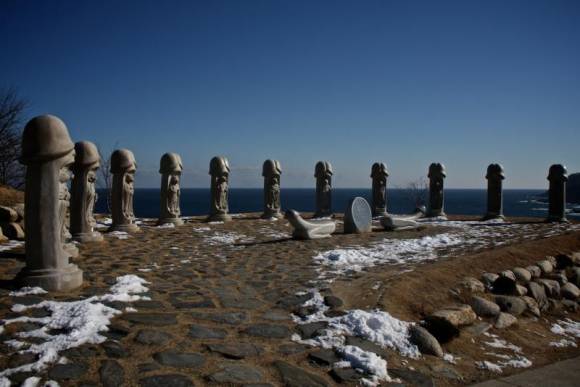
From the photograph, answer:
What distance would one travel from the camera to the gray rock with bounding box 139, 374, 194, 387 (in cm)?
327

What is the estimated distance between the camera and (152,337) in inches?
160

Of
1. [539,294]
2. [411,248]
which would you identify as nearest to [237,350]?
[539,294]

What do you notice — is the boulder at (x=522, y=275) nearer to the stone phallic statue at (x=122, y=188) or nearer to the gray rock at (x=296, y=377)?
the gray rock at (x=296, y=377)

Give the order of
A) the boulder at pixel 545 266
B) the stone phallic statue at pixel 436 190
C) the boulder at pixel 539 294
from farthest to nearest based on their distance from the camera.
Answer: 1. the stone phallic statue at pixel 436 190
2. the boulder at pixel 545 266
3. the boulder at pixel 539 294

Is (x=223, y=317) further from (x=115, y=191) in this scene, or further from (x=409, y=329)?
(x=115, y=191)

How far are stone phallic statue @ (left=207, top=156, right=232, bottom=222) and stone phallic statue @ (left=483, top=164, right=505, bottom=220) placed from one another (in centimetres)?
1133

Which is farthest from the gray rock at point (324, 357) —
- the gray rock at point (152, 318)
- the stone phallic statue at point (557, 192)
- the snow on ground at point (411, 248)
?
the stone phallic statue at point (557, 192)

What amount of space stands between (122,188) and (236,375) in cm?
996

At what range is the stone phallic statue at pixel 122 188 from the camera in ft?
39.7

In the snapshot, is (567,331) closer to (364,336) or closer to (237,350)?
(364,336)

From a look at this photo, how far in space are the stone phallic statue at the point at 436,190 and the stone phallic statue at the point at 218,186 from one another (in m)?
9.83

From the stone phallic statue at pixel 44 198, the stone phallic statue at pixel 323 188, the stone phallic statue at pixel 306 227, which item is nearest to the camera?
the stone phallic statue at pixel 44 198

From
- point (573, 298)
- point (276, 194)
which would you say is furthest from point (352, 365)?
point (276, 194)

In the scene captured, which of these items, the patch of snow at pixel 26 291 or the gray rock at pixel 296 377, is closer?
the gray rock at pixel 296 377
